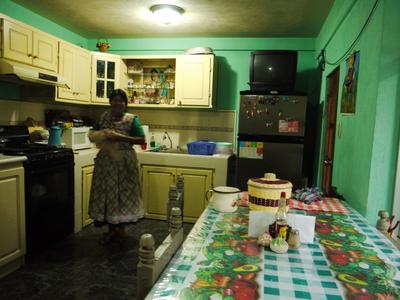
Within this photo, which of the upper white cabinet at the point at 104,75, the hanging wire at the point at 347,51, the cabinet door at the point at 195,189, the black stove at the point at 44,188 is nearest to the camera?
the hanging wire at the point at 347,51

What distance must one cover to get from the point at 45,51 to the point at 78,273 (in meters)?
2.14

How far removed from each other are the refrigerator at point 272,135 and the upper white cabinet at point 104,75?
5.62ft

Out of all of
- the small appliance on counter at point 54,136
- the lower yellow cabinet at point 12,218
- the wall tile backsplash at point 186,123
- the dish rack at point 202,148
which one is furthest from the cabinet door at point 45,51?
the dish rack at point 202,148

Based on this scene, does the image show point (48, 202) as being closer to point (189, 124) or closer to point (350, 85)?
point (189, 124)

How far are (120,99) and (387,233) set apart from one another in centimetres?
220

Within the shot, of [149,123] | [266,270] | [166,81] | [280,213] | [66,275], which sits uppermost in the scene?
[166,81]

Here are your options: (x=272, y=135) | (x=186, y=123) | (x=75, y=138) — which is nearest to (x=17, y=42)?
(x=75, y=138)

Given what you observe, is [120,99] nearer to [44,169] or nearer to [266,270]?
[44,169]

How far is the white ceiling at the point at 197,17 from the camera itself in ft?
9.42

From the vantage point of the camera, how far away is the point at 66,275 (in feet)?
7.61

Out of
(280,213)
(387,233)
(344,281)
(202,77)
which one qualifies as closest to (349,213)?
(387,233)

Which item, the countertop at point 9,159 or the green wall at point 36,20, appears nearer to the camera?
the countertop at point 9,159

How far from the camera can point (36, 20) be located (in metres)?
3.35

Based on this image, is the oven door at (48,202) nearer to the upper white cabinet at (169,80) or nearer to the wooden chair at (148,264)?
the upper white cabinet at (169,80)
